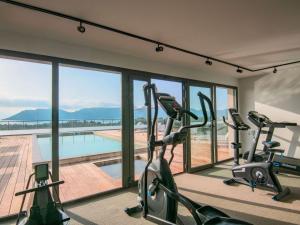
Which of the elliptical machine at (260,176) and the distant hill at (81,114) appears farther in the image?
the elliptical machine at (260,176)

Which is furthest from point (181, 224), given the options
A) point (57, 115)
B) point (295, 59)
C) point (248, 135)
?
point (248, 135)

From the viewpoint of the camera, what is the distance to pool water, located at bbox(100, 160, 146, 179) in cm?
400

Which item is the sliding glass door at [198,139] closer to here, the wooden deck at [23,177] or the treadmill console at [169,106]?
the wooden deck at [23,177]

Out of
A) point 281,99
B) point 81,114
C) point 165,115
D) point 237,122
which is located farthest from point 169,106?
point 281,99

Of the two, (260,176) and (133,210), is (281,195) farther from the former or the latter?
(133,210)

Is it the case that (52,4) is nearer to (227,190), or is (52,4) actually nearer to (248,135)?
(227,190)

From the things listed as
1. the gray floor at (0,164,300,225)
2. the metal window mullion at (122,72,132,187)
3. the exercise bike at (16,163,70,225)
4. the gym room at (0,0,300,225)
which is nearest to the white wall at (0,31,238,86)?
the gym room at (0,0,300,225)

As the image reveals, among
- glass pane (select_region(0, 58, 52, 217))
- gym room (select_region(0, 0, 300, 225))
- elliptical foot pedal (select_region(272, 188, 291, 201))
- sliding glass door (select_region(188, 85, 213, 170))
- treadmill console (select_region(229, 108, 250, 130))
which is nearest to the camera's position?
gym room (select_region(0, 0, 300, 225))

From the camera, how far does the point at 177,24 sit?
2.66 meters

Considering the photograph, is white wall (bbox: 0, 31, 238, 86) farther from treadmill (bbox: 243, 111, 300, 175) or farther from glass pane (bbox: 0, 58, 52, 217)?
treadmill (bbox: 243, 111, 300, 175)

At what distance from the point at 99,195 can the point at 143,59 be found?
2.53 meters

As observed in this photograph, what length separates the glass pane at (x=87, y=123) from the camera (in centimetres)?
340

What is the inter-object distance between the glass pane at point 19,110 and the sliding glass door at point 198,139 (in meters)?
3.04

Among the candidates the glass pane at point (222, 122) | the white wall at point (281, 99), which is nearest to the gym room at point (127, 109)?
the white wall at point (281, 99)
